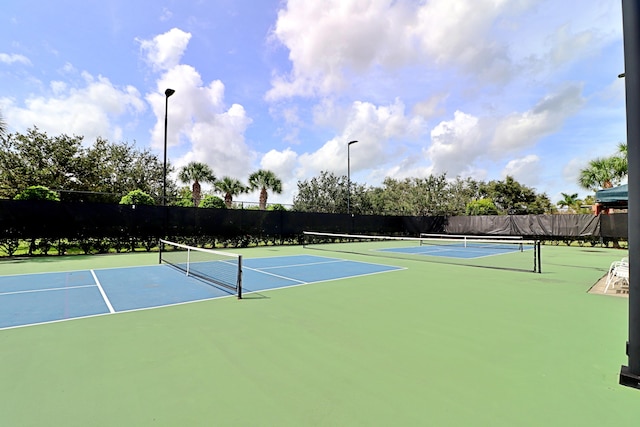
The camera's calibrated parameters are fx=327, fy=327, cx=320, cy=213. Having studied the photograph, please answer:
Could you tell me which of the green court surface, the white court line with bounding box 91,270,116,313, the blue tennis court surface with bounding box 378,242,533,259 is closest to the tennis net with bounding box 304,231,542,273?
the blue tennis court surface with bounding box 378,242,533,259

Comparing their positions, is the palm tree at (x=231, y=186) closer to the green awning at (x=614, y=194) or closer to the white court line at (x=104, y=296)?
the white court line at (x=104, y=296)

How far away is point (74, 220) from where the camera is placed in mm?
12391

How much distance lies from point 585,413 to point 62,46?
14402 millimetres

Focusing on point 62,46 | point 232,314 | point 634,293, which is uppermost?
point 62,46

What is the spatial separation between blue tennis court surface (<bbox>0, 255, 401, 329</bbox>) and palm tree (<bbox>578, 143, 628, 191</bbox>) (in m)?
18.7

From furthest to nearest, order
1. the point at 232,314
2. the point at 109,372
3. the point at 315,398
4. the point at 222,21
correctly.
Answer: the point at 222,21
the point at 232,314
the point at 109,372
the point at 315,398

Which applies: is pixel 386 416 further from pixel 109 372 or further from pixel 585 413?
pixel 109 372

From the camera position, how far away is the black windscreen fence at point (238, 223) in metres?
11.8

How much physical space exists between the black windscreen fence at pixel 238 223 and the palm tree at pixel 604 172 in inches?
130

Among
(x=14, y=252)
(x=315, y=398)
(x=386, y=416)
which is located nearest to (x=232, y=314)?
(x=315, y=398)

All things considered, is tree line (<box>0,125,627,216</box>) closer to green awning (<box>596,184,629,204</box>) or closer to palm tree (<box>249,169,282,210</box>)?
palm tree (<box>249,169,282,210</box>)

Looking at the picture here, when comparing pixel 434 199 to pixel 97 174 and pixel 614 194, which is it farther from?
pixel 97 174

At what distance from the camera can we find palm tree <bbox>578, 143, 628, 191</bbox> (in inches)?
752

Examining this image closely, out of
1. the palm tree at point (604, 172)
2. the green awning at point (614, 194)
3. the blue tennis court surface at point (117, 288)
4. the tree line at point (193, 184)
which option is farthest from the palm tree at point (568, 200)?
the blue tennis court surface at point (117, 288)
